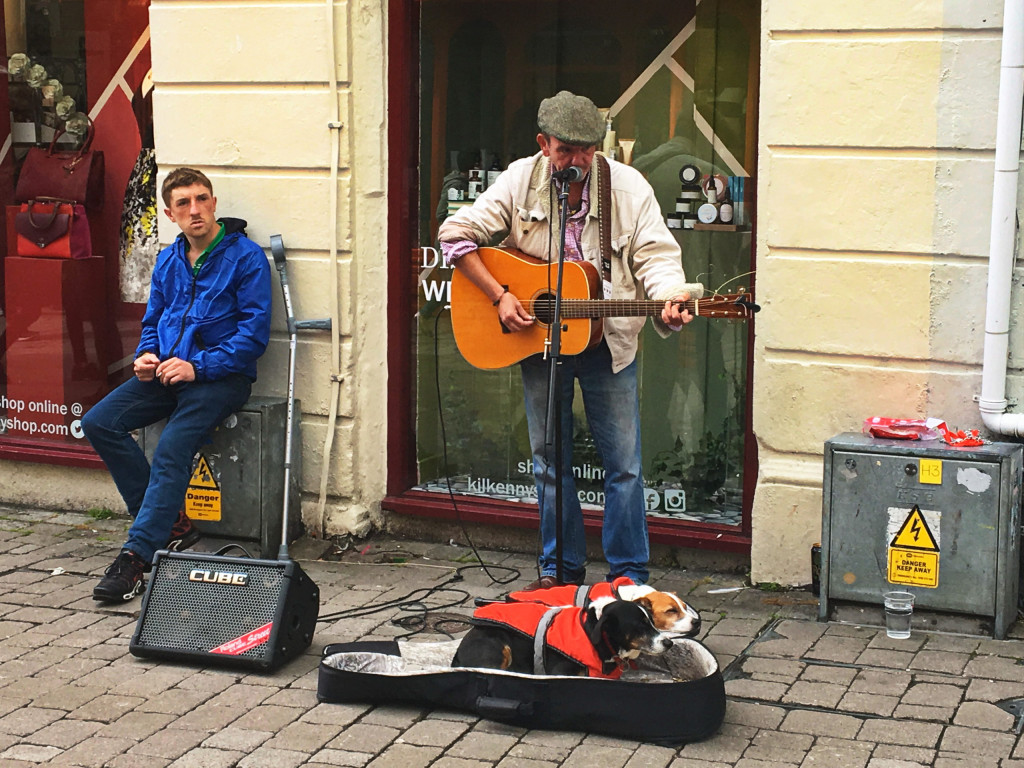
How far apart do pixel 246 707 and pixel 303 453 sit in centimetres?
225

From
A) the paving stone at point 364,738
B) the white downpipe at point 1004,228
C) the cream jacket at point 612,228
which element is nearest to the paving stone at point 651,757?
the paving stone at point 364,738

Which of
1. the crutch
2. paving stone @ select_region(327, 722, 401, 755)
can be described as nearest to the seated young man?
the crutch

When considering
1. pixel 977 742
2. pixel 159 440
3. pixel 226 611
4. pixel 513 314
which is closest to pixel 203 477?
pixel 159 440

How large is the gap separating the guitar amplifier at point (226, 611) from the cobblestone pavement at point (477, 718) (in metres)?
0.07

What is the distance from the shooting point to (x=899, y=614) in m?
5.12

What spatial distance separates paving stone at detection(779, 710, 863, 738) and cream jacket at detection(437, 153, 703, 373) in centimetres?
157

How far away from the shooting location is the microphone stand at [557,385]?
488cm

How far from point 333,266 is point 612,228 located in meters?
1.64

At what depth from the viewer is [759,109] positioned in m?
5.81

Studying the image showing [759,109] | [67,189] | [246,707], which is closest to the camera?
[246,707]

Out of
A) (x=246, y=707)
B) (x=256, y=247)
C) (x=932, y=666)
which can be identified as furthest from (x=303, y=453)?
(x=932, y=666)

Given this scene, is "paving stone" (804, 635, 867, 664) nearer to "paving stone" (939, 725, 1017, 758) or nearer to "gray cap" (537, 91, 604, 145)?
"paving stone" (939, 725, 1017, 758)

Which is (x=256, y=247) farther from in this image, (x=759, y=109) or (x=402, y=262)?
(x=759, y=109)

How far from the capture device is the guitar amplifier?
15.8 feet
